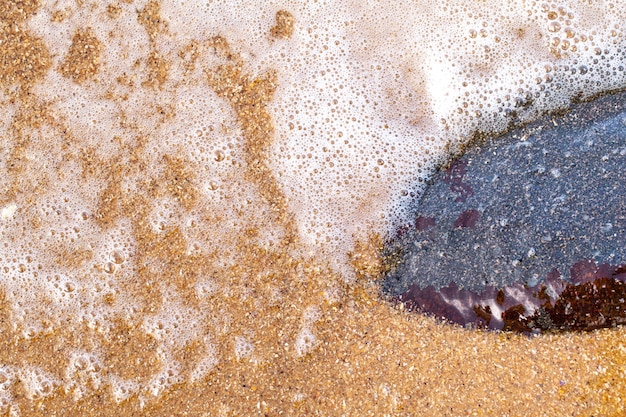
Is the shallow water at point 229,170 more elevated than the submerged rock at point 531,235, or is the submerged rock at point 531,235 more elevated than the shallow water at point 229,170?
the shallow water at point 229,170

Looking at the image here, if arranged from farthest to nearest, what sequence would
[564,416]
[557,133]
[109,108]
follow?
[109,108] → [557,133] → [564,416]

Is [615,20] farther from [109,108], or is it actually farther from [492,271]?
[109,108]

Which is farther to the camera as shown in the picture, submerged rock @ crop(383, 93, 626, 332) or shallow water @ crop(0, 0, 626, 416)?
shallow water @ crop(0, 0, 626, 416)

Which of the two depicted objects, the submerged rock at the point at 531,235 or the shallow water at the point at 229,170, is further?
the shallow water at the point at 229,170

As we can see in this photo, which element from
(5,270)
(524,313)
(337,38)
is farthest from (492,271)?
(5,270)

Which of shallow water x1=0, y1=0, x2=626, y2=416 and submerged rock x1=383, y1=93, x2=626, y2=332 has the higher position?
shallow water x1=0, y1=0, x2=626, y2=416
